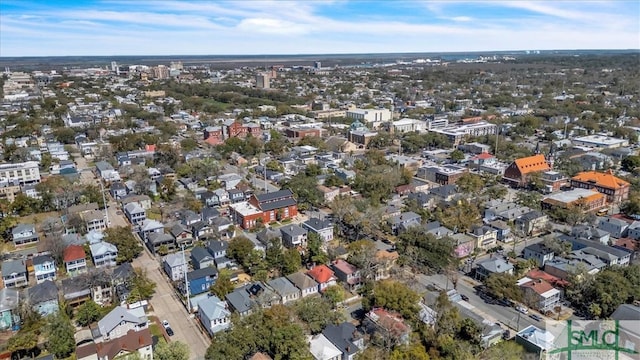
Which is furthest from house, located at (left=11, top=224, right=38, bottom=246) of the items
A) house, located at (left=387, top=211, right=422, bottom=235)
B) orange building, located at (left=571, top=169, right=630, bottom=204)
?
orange building, located at (left=571, top=169, right=630, bottom=204)

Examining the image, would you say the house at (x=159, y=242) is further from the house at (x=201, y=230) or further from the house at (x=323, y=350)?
the house at (x=323, y=350)

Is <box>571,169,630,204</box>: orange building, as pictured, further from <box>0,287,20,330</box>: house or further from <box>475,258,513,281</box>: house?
<box>0,287,20,330</box>: house

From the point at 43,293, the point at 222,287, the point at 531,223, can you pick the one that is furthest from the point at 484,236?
the point at 43,293

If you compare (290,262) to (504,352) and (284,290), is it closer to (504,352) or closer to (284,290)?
(284,290)

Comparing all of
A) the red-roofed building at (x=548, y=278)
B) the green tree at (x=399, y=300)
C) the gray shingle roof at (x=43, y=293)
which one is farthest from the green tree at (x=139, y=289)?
the red-roofed building at (x=548, y=278)

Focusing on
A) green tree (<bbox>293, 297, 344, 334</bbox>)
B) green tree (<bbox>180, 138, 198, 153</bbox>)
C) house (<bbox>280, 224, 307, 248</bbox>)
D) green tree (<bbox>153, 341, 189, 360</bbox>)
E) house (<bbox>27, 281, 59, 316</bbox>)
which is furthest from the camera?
green tree (<bbox>180, 138, 198, 153</bbox>)

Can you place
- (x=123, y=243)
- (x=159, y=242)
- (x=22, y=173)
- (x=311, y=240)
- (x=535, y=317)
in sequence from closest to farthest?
(x=535, y=317) < (x=311, y=240) < (x=123, y=243) < (x=159, y=242) < (x=22, y=173)
